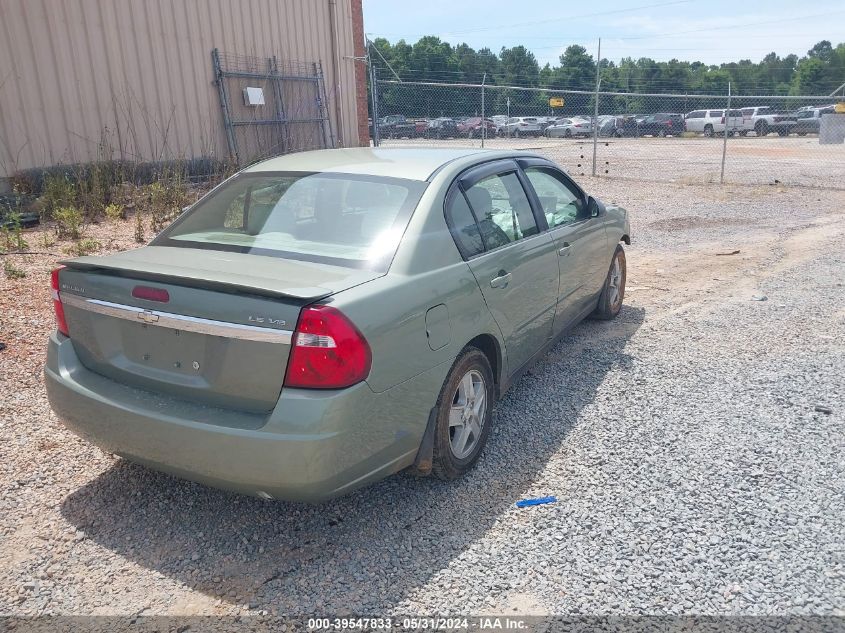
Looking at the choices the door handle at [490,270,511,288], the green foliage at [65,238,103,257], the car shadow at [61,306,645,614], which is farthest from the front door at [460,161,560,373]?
the green foliage at [65,238,103,257]

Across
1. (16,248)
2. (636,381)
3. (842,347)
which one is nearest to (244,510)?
(636,381)

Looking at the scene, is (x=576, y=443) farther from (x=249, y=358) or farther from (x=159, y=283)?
(x=159, y=283)

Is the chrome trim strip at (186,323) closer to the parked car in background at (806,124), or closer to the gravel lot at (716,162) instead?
the gravel lot at (716,162)

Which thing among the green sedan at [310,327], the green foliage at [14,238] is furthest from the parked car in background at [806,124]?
the green foliage at [14,238]

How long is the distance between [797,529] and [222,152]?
11043mm

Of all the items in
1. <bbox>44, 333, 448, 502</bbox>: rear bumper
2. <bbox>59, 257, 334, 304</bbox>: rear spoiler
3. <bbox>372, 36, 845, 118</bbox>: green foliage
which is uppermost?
<bbox>372, 36, 845, 118</bbox>: green foliage

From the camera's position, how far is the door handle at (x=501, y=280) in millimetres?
3588

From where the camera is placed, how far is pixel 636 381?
15.3 ft

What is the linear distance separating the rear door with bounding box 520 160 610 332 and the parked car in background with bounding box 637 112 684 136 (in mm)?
36601

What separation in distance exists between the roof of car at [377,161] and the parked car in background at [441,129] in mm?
31300

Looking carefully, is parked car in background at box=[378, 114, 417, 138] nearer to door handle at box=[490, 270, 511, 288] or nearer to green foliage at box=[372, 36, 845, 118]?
green foliage at box=[372, 36, 845, 118]

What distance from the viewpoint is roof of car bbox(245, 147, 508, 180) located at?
3.66 m

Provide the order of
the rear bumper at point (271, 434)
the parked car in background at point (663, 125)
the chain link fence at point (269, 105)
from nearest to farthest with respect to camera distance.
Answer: the rear bumper at point (271, 434) → the chain link fence at point (269, 105) → the parked car in background at point (663, 125)

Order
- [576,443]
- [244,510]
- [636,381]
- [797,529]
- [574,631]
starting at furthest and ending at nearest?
[636,381] → [576,443] → [244,510] → [797,529] → [574,631]
